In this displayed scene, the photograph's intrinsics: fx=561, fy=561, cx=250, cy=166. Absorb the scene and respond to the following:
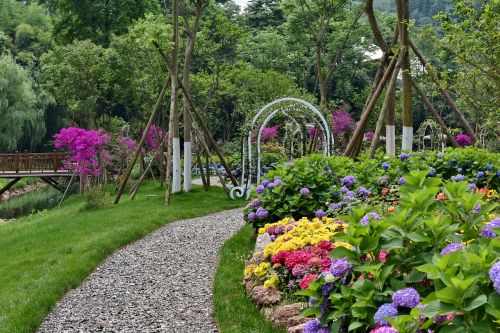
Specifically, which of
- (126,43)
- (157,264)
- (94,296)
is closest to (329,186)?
(157,264)

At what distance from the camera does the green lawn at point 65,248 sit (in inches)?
230

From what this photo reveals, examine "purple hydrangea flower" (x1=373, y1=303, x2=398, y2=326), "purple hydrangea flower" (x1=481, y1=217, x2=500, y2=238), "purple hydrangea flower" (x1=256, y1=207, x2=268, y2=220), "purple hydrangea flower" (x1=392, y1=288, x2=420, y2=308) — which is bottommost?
"purple hydrangea flower" (x1=256, y1=207, x2=268, y2=220)

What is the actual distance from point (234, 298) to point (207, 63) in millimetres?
22934

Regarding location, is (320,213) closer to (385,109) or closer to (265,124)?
(385,109)

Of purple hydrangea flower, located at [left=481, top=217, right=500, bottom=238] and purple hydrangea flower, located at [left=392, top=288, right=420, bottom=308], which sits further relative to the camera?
purple hydrangea flower, located at [left=481, top=217, right=500, bottom=238]

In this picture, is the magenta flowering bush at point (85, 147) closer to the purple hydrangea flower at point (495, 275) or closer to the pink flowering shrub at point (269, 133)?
the pink flowering shrub at point (269, 133)

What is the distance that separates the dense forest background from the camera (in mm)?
12715

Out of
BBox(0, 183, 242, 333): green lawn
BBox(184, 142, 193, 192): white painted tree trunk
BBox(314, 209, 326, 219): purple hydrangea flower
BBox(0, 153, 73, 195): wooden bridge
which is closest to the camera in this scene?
BBox(0, 183, 242, 333): green lawn

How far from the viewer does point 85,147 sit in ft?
60.1

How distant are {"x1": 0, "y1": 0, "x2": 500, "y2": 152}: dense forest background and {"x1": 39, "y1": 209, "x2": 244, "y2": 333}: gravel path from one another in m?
4.91

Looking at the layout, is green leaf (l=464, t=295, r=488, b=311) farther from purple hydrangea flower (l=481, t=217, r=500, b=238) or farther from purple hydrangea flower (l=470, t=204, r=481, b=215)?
purple hydrangea flower (l=470, t=204, r=481, b=215)

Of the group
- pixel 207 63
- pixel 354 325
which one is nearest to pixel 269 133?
pixel 207 63

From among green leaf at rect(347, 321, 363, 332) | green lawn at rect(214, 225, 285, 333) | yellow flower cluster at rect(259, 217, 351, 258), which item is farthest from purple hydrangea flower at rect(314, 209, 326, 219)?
green leaf at rect(347, 321, 363, 332)

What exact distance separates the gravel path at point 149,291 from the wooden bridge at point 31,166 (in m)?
17.1
